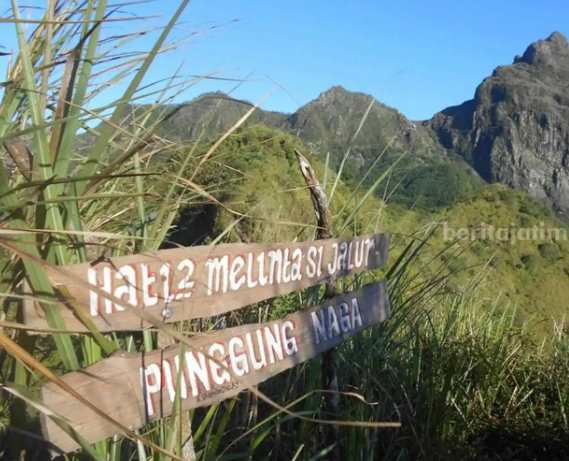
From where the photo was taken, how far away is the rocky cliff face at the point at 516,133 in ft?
328

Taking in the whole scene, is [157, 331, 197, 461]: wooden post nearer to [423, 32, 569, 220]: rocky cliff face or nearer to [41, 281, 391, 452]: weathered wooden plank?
[41, 281, 391, 452]: weathered wooden plank

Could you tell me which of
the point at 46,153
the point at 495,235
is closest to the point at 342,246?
the point at 46,153

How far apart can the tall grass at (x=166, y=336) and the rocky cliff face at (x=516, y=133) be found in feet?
329

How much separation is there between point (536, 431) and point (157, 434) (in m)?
2.16

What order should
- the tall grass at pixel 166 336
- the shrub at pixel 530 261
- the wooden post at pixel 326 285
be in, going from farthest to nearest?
the shrub at pixel 530 261, the wooden post at pixel 326 285, the tall grass at pixel 166 336

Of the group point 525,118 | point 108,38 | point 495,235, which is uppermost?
point 525,118

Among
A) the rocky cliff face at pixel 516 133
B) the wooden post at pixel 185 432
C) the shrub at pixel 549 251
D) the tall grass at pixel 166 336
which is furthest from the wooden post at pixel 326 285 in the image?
the rocky cliff face at pixel 516 133

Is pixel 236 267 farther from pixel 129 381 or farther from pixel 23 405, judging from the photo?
pixel 23 405

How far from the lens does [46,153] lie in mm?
1400

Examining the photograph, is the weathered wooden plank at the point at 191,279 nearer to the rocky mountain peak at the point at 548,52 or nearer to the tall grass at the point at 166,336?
the tall grass at the point at 166,336

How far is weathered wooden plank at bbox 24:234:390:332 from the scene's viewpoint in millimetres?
1501

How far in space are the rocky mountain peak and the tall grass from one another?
122125mm

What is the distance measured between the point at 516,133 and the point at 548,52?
23.7 m

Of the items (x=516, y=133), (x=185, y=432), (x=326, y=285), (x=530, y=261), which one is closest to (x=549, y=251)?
(x=530, y=261)
